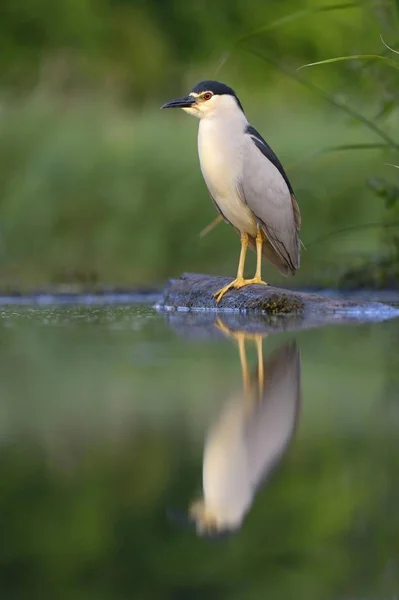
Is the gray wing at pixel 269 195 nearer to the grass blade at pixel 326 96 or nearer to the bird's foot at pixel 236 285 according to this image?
the bird's foot at pixel 236 285

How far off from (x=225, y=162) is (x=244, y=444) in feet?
12.4

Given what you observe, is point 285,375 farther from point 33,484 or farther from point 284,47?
point 284,47

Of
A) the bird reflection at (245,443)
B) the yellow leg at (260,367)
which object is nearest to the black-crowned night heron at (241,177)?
the yellow leg at (260,367)

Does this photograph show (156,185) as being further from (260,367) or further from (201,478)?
(201,478)

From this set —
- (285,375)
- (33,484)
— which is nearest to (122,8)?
(285,375)

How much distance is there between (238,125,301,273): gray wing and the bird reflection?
235 cm

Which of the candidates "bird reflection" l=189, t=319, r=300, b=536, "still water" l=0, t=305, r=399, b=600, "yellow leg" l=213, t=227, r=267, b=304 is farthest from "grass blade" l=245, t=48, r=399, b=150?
"bird reflection" l=189, t=319, r=300, b=536

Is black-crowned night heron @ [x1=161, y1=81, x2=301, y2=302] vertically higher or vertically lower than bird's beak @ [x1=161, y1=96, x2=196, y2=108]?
lower

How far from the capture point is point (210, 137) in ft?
21.5

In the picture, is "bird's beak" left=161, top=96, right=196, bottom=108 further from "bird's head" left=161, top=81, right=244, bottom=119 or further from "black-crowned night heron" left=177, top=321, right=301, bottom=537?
"black-crowned night heron" left=177, top=321, right=301, bottom=537

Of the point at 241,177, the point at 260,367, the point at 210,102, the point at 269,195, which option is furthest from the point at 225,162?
the point at 260,367

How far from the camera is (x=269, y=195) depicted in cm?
656

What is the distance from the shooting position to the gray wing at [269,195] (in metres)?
6.50

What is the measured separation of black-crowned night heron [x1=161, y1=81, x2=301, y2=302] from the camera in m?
6.50
